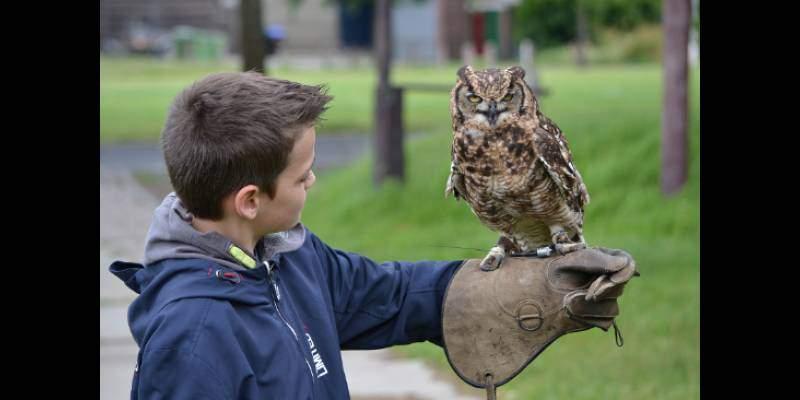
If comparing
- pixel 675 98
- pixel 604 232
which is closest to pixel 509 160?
Result: pixel 604 232

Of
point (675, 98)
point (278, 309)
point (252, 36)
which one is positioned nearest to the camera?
point (278, 309)

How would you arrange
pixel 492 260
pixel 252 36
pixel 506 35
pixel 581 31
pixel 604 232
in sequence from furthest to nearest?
pixel 506 35
pixel 581 31
pixel 604 232
pixel 252 36
pixel 492 260

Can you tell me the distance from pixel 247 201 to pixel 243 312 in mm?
222

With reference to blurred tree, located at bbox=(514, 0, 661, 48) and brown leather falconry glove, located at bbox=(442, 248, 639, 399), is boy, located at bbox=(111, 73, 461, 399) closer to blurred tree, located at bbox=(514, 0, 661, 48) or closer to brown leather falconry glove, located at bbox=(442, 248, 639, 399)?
brown leather falconry glove, located at bbox=(442, 248, 639, 399)

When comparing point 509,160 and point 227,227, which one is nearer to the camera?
point 227,227

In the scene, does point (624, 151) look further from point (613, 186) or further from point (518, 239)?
point (518, 239)

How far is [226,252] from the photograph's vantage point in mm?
2051

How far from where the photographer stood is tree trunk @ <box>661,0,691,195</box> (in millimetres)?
6578

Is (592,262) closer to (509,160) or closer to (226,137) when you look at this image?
(509,160)

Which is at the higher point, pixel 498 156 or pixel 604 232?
pixel 498 156

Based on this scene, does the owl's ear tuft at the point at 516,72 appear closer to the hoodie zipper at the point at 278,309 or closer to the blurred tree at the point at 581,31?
the hoodie zipper at the point at 278,309

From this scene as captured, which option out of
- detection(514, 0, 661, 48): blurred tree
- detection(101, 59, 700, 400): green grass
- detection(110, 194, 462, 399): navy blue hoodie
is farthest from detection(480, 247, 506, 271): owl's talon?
detection(514, 0, 661, 48): blurred tree

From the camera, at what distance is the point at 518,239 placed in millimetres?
2850
